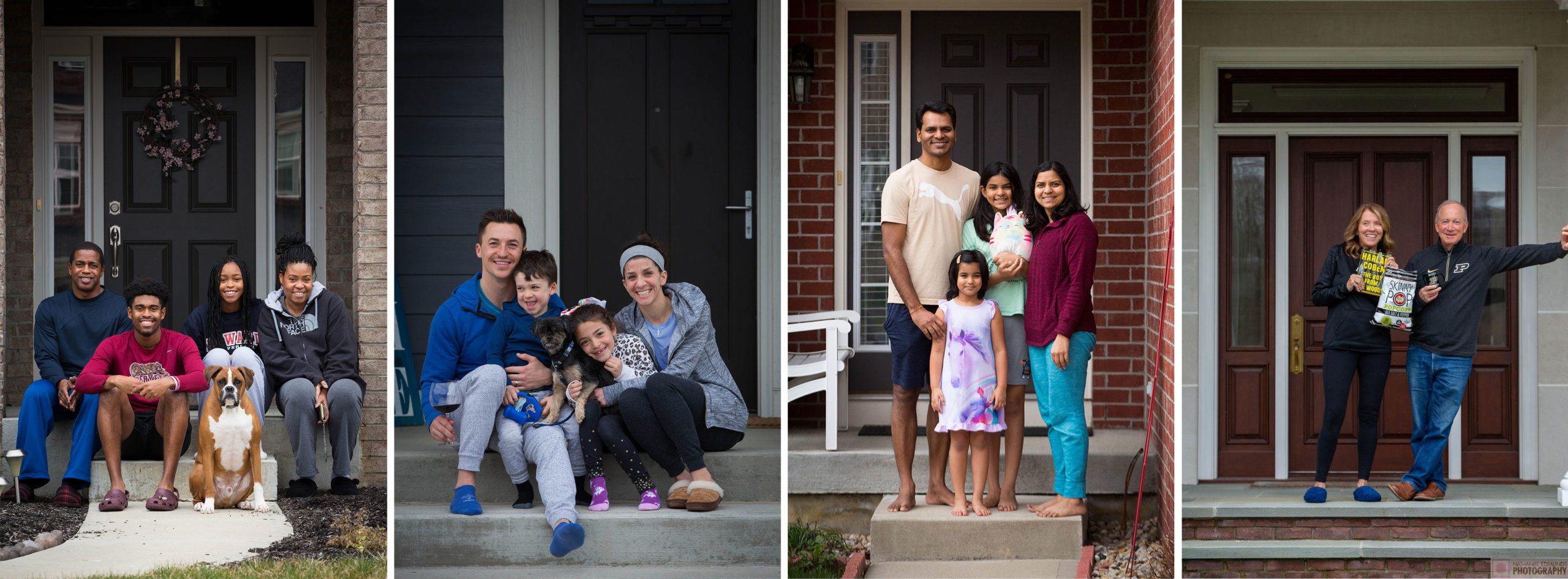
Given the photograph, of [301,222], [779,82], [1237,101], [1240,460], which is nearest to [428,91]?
[779,82]

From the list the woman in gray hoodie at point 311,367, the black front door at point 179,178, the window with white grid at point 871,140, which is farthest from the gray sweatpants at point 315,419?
the window with white grid at point 871,140

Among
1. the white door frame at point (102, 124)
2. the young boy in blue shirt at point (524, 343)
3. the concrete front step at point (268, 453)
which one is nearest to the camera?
the young boy in blue shirt at point (524, 343)

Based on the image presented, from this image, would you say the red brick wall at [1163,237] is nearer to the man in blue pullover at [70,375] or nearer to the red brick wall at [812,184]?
the red brick wall at [812,184]

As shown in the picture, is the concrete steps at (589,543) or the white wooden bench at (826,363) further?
the white wooden bench at (826,363)

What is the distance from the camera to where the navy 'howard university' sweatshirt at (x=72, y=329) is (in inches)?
214

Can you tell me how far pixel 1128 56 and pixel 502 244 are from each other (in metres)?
2.62

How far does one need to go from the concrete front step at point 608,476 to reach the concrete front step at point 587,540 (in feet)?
0.40

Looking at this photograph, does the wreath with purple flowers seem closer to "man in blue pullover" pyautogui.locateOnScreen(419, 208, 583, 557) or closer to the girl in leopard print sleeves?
"man in blue pullover" pyautogui.locateOnScreen(419, 208, 583, 557)

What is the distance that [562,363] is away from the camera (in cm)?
411

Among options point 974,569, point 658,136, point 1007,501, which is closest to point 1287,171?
point 1007,501

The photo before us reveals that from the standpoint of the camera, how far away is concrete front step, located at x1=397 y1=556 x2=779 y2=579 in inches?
155

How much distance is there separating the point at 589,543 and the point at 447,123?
4.91ft

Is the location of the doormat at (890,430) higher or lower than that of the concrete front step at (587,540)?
higher

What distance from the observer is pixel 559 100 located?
4355 millimetres
